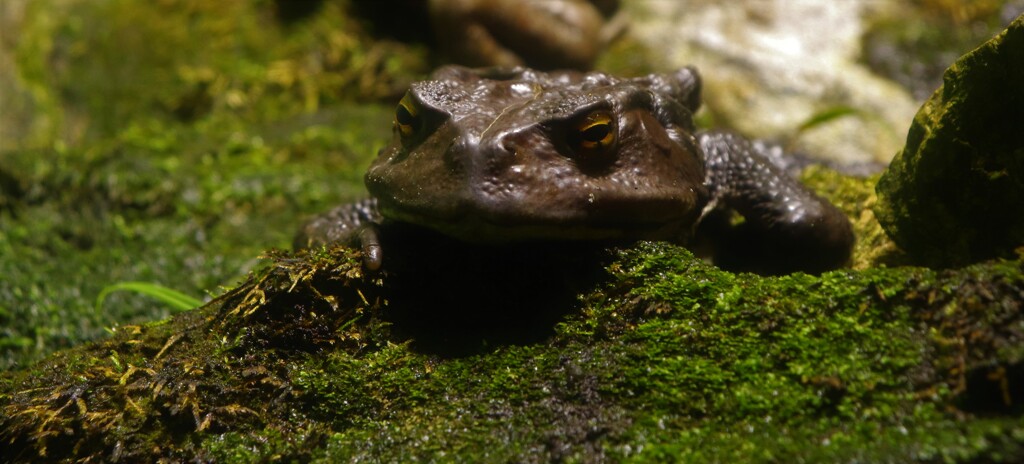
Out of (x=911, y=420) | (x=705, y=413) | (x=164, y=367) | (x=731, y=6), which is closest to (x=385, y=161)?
(x=164, y=367)

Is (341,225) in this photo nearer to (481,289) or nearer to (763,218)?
(481,289)

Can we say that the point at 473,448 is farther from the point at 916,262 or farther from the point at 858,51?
the point at 858,51

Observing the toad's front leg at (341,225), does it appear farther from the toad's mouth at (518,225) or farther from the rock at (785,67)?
the rock at (785,67)

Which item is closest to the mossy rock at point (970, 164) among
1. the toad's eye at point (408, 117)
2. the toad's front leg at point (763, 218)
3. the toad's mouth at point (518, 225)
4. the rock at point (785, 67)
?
the toad's front leg at point (763, 218)

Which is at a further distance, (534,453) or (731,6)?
(731,6)

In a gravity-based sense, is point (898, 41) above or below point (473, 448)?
above

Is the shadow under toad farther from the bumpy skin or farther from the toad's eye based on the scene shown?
the toad's eye

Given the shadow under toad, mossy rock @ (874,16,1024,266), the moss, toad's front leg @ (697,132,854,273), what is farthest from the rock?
the shadow under toad
